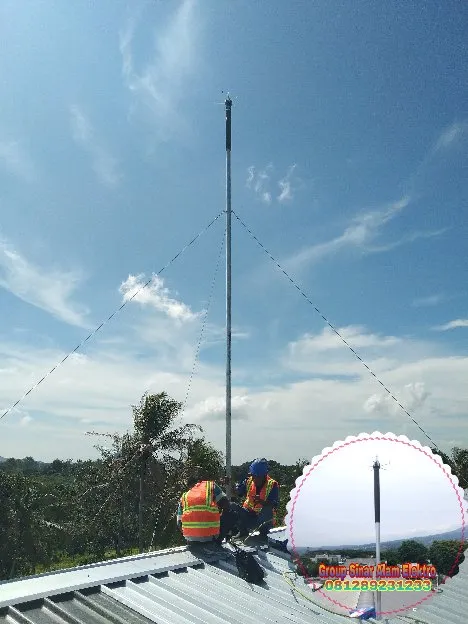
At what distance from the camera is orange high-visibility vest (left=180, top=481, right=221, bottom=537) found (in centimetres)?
804

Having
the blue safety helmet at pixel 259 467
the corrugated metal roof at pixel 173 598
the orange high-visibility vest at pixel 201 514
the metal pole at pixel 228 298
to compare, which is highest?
the metal pole at pixel 228 298

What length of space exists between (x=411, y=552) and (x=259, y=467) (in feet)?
12.5

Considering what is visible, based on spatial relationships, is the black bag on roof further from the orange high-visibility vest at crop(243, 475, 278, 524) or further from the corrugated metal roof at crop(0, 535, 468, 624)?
the orange high-visibility vest at crop(243, 475, 278, 524)

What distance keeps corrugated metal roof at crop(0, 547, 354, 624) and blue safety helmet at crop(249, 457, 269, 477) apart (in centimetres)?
174

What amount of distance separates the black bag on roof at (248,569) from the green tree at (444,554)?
2.41m

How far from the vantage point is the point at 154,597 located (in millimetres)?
5875

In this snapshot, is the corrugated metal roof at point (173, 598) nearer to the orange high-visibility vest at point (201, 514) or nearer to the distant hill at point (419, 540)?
the orange high-visibility vest at point (201, 514)

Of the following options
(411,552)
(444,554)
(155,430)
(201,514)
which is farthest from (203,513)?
(155,430)

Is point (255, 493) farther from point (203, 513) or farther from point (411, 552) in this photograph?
point (411, 552)

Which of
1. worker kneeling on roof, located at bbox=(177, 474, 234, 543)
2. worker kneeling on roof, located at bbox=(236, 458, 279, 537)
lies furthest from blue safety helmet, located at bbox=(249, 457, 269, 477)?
worker kneeling on roof, located at bbox=(177, 474, 234, 543)

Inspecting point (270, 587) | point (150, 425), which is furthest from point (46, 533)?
point (270, 587)

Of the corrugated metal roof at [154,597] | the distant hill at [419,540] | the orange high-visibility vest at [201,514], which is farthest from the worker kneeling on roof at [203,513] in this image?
the distant hill at [419,540]

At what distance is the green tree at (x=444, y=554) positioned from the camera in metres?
5.28

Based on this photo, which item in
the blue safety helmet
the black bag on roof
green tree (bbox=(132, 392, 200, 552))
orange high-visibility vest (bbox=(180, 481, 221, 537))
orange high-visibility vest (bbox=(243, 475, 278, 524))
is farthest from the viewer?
green tree (bbox=(132, 392, 200, 552))
